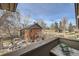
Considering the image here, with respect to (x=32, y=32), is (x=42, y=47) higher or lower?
Answer: lower

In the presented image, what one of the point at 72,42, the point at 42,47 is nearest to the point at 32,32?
the point at 42,47

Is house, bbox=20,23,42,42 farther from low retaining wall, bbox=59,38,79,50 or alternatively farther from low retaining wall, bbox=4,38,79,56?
low retaining wall, bbox=59,38,79,50

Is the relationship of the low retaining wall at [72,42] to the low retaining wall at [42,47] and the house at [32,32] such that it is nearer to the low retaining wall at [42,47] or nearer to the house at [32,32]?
the low retaining wall at [42,47]

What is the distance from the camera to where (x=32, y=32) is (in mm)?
1624

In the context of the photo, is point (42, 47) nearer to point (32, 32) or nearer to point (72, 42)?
point (32, 32)

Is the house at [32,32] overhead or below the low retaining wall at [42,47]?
overhead

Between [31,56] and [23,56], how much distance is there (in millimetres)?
79

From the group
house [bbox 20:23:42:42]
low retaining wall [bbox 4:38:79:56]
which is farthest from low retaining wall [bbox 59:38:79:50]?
house [bbox 20:23:42:42]

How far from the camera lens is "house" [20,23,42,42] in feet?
5.28

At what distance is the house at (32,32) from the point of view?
1608 millimetres

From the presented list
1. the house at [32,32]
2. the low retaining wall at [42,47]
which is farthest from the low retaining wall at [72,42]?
the house at [32,32]

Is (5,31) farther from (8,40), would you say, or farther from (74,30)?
(74,30)

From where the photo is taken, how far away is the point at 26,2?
1642 millimetres

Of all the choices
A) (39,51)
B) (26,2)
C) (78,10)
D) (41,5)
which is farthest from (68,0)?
(39,51)
